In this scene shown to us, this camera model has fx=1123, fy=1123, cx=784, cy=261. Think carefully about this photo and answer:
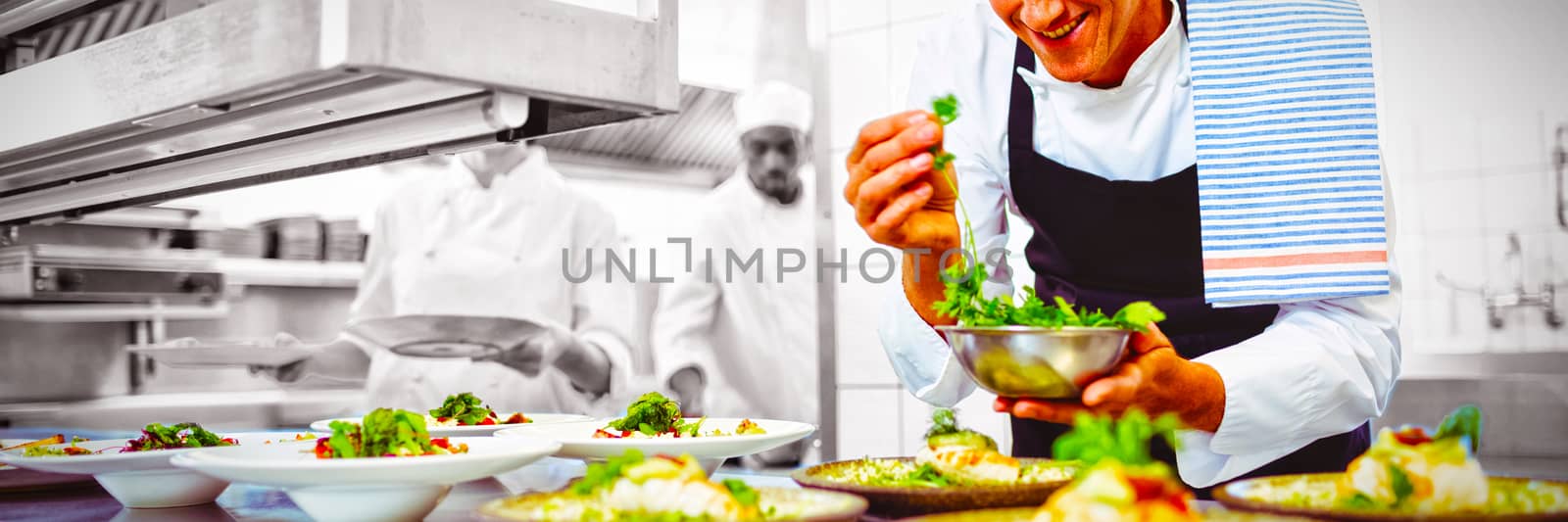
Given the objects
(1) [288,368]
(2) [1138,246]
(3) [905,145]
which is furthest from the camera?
(1) [288,368]

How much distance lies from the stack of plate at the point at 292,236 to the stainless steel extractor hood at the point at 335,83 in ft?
13.4

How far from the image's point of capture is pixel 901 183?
1.52m

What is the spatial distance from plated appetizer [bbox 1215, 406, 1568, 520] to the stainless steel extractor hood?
36.8 inches

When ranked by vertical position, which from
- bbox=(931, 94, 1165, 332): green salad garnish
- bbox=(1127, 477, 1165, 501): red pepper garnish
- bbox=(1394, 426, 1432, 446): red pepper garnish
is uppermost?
bbox=(931, 94, 1165, 332): green salad garnish

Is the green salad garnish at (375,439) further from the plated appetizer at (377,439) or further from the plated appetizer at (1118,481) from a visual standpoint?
the plated appetizer at (1118,481)

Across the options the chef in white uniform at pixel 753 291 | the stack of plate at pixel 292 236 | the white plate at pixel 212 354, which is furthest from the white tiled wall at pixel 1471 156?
the stack of plate at pixel 292 236

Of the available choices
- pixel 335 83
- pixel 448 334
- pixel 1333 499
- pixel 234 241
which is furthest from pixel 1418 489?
pixel 234 241

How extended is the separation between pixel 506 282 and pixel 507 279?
0.01 meters

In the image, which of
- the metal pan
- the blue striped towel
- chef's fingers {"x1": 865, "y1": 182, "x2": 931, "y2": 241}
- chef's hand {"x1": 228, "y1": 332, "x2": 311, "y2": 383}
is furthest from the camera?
chef's hand {"x1": 228, "y1": 332, "x2": 311, "y2": 383}

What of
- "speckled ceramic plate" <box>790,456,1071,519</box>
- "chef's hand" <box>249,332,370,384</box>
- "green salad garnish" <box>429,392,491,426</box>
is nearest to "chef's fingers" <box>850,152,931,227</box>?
"speckled ceramic plate" <box>790,456,1071,519</box>

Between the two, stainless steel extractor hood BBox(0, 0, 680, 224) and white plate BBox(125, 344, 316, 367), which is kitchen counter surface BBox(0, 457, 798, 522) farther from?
white plate BBox(125, 344, 316, 367)

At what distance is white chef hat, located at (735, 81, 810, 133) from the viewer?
15.8 ft

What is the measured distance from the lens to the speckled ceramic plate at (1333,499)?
3.36 ft

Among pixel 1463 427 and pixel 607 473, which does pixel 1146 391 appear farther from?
pixel 607 473
